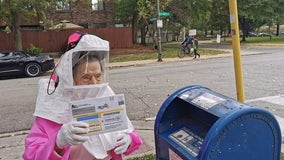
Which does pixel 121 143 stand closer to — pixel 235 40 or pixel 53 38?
pixel 235 40

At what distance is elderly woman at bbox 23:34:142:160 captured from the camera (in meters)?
1.78

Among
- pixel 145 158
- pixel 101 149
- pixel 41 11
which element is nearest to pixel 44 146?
pixel 101 149

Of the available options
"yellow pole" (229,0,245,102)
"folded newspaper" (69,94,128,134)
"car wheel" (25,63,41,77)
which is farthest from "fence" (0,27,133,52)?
"folded newspaper" (69,94,128,134)

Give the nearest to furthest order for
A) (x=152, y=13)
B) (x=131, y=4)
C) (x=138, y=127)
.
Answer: (x=138, y=127)
(x=152, y=13)
(x=131, y=4)

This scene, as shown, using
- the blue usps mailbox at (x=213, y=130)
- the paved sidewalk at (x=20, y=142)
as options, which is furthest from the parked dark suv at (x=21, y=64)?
the blue usps mailbox at (x=213, y=130)

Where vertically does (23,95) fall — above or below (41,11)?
below

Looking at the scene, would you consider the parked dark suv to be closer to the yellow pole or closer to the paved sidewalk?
the paved sidewalk

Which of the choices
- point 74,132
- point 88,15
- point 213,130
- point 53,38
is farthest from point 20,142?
point 88,15

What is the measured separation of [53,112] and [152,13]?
23793 millimetres

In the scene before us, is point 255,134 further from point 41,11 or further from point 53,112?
point 41,11

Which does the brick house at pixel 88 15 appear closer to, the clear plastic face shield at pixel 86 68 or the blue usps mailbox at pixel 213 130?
the blue usps mailbox at pixel 213 130

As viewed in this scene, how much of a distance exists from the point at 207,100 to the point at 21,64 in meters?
14.4

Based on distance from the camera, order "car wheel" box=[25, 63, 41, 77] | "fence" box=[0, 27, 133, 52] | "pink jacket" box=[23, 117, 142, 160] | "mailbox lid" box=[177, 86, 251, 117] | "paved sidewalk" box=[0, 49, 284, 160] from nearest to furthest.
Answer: "pink jacket" box=[23, 117, 142, 160], "mailbox lid" box=[177, 86, 251, 117], "paved sidewalk" box=[0, 49, 284, 160], "car wheel" box=[25, 63, 41, 77], "fence" box=[0, 27, 133, 52]

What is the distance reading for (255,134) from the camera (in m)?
1.94
